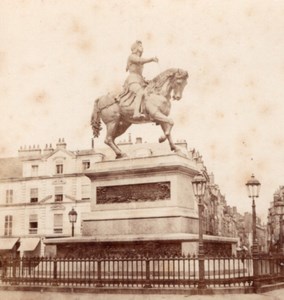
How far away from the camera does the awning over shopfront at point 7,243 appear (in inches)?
1989

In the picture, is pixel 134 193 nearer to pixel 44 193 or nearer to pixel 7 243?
pixel 7 243

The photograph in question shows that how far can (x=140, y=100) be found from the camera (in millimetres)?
17656

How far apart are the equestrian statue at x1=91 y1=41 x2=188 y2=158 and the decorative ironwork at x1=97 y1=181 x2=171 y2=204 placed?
1.30 meters

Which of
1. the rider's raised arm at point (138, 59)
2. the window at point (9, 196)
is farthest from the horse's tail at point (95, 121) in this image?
the window at point (9, 196)

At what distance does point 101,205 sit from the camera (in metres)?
17.8

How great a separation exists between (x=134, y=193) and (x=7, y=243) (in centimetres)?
3632

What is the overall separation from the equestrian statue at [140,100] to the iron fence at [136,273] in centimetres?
421

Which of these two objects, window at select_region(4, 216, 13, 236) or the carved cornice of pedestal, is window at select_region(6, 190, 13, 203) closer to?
window at select_region(4, 216, 13, 236)

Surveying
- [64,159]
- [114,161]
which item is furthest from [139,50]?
[64,159]

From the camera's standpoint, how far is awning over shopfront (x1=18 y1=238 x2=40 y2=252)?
50.0m

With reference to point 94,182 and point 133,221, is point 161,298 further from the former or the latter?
point 94,182

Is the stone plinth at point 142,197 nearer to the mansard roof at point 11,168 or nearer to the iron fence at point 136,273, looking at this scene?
the iron fence at point 136,273

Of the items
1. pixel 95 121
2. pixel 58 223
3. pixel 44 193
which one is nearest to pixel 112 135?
pixel 95 121

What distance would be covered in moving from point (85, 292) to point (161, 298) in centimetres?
227
